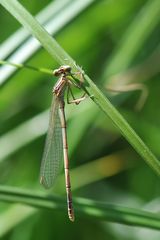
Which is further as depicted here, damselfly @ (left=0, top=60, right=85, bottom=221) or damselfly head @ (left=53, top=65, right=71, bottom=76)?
damselfly @ (left=0, top=60, right=85, bottom=221)

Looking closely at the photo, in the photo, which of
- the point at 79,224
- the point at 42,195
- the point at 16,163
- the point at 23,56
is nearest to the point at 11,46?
the point at 23,56

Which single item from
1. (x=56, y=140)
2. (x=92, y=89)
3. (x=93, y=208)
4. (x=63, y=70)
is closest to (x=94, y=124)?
(x=56, y=140)

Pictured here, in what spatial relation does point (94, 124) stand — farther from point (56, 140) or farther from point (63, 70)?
point (63, 70)

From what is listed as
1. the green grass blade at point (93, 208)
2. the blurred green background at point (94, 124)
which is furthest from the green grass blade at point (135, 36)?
the green grass blade at point (93, 208)

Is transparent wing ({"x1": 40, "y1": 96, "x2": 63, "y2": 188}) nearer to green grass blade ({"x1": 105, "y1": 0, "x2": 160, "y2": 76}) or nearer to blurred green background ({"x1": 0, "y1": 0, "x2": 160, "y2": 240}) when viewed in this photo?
blurred green background ({"x1": 0, "y1": 0, "x2": 160, "y2": 240})

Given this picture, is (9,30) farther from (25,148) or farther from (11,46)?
(11,46)

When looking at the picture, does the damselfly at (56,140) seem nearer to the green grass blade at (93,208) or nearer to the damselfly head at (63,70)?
the damselfly head at (63,70)

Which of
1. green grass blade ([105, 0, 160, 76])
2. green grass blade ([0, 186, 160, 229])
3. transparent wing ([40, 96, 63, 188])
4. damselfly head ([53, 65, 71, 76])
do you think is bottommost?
green grass blade ([0, 186, 160, 229])

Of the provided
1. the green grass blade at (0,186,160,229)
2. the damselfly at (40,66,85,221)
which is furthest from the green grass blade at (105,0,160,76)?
the green grass blade at (0,186,160,229)
